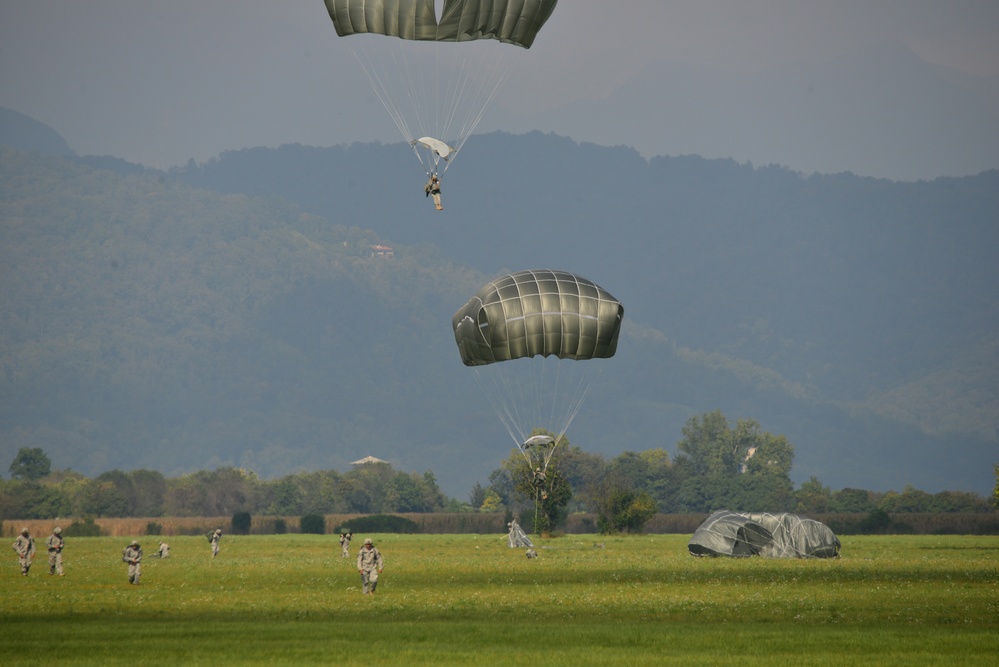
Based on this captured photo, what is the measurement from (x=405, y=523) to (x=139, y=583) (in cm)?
8120

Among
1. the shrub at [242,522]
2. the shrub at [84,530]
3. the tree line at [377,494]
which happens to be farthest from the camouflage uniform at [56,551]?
the tree line at [377,494]

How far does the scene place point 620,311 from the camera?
51.5 m

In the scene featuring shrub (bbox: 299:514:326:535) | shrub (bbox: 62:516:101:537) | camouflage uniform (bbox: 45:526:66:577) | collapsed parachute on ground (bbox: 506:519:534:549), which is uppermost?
shrub (bbox: 299:514:326:535)

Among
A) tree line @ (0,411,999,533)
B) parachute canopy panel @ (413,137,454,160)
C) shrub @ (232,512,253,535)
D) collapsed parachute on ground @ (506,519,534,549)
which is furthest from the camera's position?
tree line @ (0,411,999,533)

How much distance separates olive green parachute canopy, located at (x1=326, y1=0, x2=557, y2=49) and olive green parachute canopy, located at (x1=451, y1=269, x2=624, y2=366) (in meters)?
9.07

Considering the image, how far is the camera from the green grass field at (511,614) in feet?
89.2

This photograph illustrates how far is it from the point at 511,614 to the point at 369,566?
634cm

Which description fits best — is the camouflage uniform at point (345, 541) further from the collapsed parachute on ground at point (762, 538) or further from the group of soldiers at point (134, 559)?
the group of soldiers at point (134, 559)

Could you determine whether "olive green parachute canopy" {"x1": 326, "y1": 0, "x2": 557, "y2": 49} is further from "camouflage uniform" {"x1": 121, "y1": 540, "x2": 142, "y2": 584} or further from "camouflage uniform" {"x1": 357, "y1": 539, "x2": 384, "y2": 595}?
"camouflage uniform" {"x1": 121, "y1": 540, "x2": 142, "y2": 584}

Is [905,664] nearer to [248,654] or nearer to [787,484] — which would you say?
[248,654]

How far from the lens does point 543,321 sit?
48.9 m

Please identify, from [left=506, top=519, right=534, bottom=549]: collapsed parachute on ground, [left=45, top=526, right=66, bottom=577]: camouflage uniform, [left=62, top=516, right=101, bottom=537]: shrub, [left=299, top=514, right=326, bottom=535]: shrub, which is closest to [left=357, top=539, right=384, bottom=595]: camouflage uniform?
[left=45, top=526, right=66, bottom=577]: camouflage uniform

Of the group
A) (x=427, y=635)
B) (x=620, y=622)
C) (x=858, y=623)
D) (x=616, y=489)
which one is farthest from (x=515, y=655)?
(x=616, y=489)

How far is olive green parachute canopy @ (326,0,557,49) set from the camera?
145 ft
